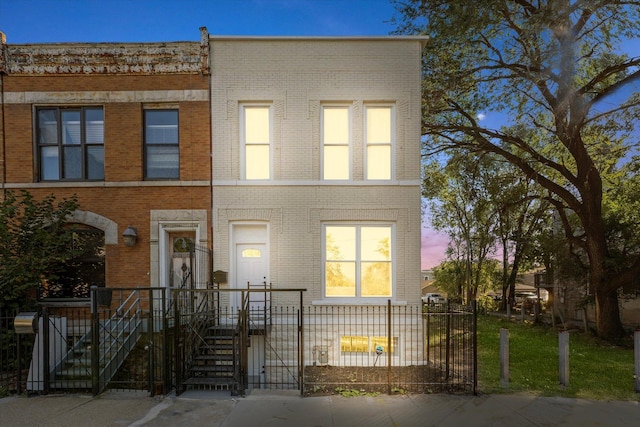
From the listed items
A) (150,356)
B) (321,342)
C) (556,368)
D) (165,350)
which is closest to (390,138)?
(321,342)

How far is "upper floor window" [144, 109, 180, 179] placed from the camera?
408 inches

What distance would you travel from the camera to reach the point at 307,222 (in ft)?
32.2

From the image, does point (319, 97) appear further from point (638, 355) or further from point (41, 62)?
point (638, 355)

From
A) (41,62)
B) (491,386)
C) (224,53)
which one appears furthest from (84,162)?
(491,386)

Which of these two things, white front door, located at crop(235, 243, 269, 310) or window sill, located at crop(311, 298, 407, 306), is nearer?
window sill, located at crop(311, 298, 407, 306)

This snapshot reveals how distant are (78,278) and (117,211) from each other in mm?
2316

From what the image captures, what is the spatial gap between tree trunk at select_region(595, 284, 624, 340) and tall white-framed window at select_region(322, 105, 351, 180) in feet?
37.1

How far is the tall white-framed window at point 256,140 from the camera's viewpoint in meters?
10.1

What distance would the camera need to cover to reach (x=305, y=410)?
6.51 metres

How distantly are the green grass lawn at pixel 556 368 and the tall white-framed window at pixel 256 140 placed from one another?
295 inches

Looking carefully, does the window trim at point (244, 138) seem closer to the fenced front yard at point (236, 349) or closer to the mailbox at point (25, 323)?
the fenced front yard at point (236, 349)

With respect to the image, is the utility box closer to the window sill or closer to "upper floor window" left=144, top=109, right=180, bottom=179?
the window sill

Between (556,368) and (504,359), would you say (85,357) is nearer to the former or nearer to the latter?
(504,359)

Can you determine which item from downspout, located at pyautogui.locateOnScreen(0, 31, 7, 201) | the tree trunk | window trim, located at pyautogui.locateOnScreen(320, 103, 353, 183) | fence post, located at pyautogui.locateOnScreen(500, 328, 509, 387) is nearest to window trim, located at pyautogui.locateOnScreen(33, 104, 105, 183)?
downspout, located at pyautogui.locateOnScreen(0, 31, 7, 201)
